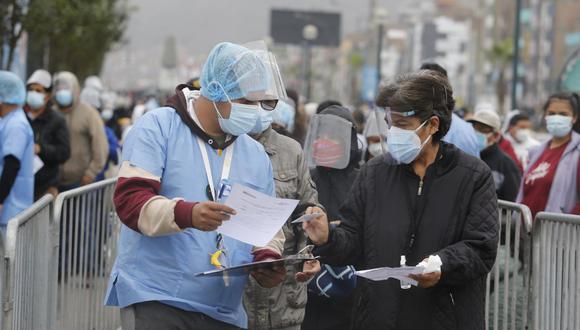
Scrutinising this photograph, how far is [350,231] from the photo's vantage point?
5.43 meters

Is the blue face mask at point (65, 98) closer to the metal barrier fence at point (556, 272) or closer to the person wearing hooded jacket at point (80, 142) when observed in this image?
the person wearing hooded jacket at point (80, 142)

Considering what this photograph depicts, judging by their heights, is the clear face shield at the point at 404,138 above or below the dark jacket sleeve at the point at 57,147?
above

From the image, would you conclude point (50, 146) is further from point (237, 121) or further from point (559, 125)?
point (237, 121)

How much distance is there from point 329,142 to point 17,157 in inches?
103

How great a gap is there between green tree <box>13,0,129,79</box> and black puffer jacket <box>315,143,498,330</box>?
1512 centimetres

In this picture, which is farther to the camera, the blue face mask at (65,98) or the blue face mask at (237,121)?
the blue face mask at (65,98)

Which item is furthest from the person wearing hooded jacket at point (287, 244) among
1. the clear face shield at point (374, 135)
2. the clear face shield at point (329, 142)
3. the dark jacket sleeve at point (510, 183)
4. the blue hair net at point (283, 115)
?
the dark jacket sleeve at point (510, 183)

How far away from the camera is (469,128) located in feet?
28.3

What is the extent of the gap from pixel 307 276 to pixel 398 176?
62 cm

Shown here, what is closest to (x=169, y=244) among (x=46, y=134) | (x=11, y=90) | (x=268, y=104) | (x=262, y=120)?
(x=262, y=120)

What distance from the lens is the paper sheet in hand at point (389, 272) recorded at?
496 cm

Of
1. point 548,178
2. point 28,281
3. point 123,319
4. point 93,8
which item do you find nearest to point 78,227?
point 28,281

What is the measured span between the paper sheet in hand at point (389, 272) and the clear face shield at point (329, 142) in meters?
2.31

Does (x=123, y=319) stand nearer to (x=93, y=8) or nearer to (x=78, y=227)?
(x=78, y=227)
